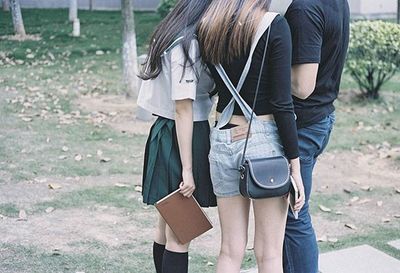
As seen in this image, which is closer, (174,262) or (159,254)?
(174,262)

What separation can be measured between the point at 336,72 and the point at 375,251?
157 centimetres

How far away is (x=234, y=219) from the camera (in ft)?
8.96

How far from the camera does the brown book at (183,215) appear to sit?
9.26 feet

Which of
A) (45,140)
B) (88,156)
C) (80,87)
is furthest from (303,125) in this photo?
(80,87)

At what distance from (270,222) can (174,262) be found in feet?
1.71

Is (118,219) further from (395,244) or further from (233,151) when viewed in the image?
(233,151)

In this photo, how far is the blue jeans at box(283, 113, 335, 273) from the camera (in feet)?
9.45

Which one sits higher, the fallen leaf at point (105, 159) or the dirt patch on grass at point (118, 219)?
the dirt patch on grass at point (118, 219)

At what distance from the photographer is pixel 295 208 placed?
2.71m

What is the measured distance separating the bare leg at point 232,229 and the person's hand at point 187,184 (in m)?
0.15

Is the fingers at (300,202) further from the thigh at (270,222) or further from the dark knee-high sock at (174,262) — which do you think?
the dark knee-high sock at (174,262)

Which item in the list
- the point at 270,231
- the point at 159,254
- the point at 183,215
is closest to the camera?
the point at 270,231

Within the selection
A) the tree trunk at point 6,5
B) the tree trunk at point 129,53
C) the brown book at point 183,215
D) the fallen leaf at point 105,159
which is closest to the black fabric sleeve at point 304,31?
the brown book at point 183,215

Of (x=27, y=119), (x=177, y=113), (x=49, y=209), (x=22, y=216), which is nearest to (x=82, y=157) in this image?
(x=49, y=209)
